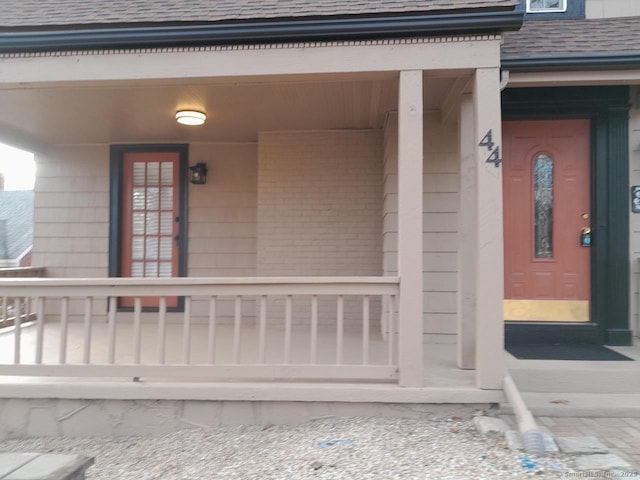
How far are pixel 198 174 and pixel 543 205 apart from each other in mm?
3871

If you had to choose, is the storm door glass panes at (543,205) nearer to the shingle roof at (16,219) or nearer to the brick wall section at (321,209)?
the brick wall section at (321,209)

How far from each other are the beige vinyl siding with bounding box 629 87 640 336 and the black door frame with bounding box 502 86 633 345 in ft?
0.24

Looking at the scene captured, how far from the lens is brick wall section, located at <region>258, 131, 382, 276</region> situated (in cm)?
510

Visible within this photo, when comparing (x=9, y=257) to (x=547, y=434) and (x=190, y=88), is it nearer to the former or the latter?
(x=190, y=88)

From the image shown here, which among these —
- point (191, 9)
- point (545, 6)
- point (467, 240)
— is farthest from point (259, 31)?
point (545, 6)

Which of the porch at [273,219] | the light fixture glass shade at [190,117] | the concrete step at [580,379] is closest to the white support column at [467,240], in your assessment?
the porch at [273,219]

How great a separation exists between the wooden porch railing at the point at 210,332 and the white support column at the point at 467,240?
2.05 ft

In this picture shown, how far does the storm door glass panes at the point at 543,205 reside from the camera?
429 cm

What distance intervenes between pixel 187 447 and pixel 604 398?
2.92 metres

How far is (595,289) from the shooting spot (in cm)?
416

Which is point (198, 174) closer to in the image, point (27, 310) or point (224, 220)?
point (224, 220)

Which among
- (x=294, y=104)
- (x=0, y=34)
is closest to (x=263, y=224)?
(x=294, y=104)

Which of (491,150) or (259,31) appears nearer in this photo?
(491,150)

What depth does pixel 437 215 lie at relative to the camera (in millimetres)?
4387
